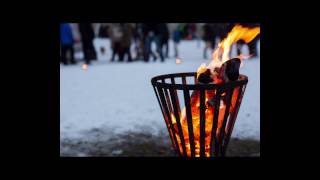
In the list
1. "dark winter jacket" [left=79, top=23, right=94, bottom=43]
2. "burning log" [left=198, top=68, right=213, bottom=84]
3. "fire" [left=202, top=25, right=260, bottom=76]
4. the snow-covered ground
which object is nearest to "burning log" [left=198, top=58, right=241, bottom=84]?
"burning log" [left=198, top=68, right=213, bottom=84]

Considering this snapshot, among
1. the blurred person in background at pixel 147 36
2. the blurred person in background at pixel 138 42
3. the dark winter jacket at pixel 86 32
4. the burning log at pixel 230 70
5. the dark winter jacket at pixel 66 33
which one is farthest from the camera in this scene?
the blurred person in background at pixel 138 42

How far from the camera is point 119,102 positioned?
217 inches

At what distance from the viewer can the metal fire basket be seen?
91.1 inches

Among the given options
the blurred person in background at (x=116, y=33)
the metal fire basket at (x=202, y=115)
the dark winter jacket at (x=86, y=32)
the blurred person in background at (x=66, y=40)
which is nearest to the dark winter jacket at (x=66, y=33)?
the blurred person in background at (x=66, y=40)

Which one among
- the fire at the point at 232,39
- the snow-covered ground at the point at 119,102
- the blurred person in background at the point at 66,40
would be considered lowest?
the snow-covered ground at the point at 119,102

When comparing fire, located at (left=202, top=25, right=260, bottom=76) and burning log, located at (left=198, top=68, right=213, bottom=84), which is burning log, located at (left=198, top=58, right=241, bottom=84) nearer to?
burning log, located at (left=198, top=68, right=213, bottom=84)

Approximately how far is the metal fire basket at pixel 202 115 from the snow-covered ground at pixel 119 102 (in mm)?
1354

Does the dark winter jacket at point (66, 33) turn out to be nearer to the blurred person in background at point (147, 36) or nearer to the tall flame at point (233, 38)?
the blurred person in background at point (147, 36)

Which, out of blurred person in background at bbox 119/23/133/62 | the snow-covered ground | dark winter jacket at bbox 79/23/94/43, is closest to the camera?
the snow-covered ground

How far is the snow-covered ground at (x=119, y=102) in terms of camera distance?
14.1 ft

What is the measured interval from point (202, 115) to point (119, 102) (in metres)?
3.25

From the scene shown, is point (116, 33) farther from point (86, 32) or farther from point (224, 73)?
point (224, 73)

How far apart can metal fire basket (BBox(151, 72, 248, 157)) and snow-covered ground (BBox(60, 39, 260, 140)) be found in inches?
53.3
